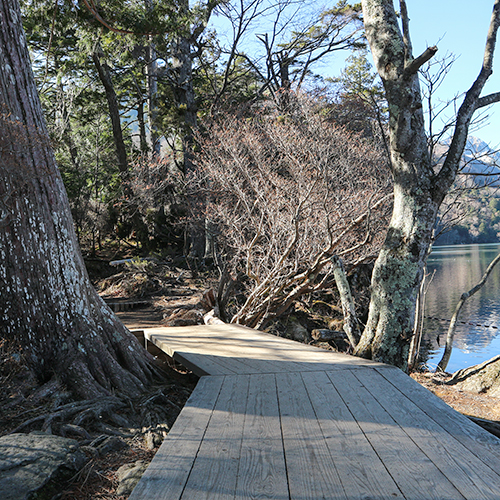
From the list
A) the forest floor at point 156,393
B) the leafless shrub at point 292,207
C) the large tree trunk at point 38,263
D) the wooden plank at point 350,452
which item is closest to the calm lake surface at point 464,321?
the forest floor at point 156,393

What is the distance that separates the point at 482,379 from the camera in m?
6.47

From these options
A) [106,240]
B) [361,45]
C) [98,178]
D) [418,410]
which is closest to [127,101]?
[98,178]

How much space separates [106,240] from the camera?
18.9 meters

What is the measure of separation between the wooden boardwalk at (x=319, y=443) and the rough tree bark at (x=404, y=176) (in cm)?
123

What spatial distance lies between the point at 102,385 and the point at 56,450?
1.21 m

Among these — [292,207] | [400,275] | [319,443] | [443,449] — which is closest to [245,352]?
[400,275]

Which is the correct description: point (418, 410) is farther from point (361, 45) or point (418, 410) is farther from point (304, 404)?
point (361, 45)

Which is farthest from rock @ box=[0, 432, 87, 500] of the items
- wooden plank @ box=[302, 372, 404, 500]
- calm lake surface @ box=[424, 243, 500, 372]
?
calm lake surface @ box=[424, 243, 500, 372]

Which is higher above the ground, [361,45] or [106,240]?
[361,45]

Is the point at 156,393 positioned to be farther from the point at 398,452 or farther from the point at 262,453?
the point at 398,452

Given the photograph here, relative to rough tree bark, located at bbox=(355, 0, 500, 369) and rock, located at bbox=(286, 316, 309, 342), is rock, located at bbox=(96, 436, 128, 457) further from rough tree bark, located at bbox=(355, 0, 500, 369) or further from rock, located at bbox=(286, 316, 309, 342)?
rock, located at bbox=(286, 316, 309, 342)

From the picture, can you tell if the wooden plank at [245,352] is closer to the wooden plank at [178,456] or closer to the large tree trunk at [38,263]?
the large tree trunk at [38,263]

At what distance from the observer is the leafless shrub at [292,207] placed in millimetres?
7988

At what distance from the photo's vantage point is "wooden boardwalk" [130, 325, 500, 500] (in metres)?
1.83
